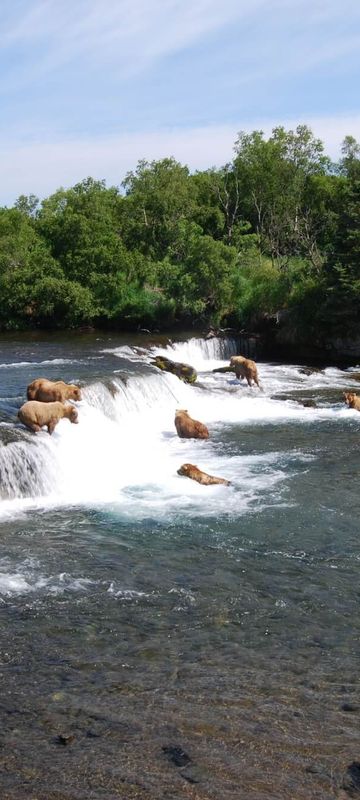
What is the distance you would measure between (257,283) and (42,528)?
27.4 meters

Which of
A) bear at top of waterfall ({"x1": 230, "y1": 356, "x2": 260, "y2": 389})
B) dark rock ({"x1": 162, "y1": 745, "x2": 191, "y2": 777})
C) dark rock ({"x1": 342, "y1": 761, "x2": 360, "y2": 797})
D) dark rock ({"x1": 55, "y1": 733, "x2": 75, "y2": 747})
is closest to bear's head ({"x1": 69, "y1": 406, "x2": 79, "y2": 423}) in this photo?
bear at top of waterfall ({"x1": 230, "y1": 356, "x2": 260, "y2": 389})

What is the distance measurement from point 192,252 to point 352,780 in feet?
106

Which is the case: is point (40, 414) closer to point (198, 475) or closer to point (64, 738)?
point (198, 475)

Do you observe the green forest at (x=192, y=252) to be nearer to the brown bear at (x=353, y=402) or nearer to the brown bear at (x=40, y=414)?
the brown bear at (x=353, y=402)

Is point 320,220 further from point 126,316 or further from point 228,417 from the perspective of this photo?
point 228,417

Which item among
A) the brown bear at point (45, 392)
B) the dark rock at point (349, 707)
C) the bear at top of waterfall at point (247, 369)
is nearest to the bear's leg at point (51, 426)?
the brown bear at point (45, 392)

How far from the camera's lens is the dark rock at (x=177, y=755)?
262 inches

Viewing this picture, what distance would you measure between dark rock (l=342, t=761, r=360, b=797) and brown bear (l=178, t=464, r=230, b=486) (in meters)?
8.74

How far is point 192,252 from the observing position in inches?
1459

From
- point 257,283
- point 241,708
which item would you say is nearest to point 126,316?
point 257,283

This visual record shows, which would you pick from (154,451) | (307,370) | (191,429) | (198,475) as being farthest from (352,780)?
(307,370)

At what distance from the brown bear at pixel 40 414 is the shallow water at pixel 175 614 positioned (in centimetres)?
37

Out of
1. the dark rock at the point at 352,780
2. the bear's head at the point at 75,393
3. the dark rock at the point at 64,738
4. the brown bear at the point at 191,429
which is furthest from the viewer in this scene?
the brown bear at the point at 191,429

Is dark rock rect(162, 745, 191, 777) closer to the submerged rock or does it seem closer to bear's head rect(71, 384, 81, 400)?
the submerged rock
